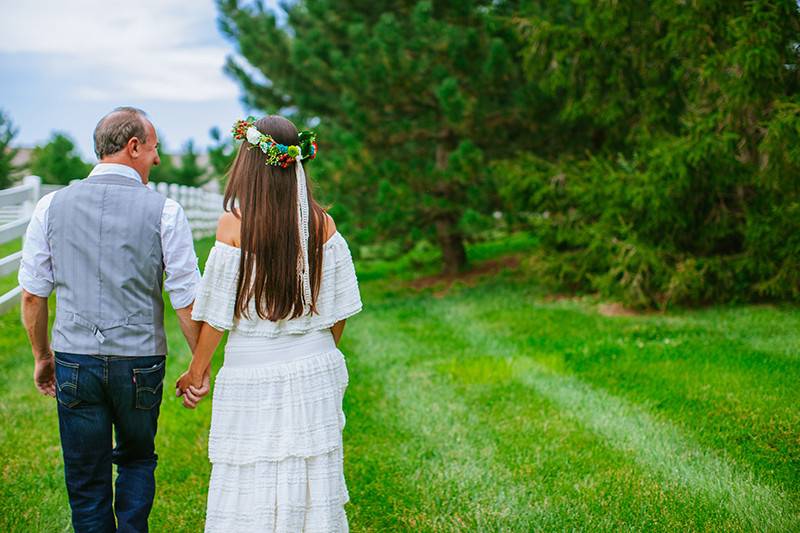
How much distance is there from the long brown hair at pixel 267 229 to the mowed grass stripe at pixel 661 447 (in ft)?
8.06

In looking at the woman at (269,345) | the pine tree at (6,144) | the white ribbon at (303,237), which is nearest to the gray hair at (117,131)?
the woman at (269,345)

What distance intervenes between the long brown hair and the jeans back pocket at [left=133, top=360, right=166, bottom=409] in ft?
1.61

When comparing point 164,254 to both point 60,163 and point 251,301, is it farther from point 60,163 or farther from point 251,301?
point 60,163

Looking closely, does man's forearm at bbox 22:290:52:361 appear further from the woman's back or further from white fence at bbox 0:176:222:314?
white fence at bbox 0:176:222:314

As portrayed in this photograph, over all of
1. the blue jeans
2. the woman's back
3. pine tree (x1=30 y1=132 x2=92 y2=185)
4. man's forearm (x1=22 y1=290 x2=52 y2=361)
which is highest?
the woman's back

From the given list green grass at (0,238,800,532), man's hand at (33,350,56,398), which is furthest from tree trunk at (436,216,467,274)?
man's hand at (33,350,56,398)

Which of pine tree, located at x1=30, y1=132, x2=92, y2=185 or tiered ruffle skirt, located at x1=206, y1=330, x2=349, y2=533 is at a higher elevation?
tiered ruffle skirt, located at x1=206, y1=330, x2=349, y2=533

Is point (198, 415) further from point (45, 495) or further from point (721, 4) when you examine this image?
point (721, 4)

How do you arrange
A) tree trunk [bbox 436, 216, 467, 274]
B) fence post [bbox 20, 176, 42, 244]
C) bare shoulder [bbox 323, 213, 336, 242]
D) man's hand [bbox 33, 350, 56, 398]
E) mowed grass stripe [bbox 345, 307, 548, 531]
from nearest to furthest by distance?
bare shoulder [bbox 323, 213, 336, 242], man's hand [bbox 33, 350, 56, 398], mowed grass stripe [bbox 345, 307, 548, 531], fence post [bbox 20, 176, 42, 244], tree trunk [bbox 436, 216, 467, 274]

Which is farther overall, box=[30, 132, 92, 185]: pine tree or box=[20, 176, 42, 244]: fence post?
box=[30, 132, 92, 185]: pine tree

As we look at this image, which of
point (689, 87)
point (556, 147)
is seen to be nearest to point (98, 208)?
point (689, 87)

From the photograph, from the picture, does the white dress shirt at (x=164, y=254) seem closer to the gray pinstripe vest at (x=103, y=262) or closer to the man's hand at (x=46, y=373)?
the gray pinstripe vest at (x=103, y=262)

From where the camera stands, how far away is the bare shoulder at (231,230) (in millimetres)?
2914

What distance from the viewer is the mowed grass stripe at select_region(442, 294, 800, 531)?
3.87m
